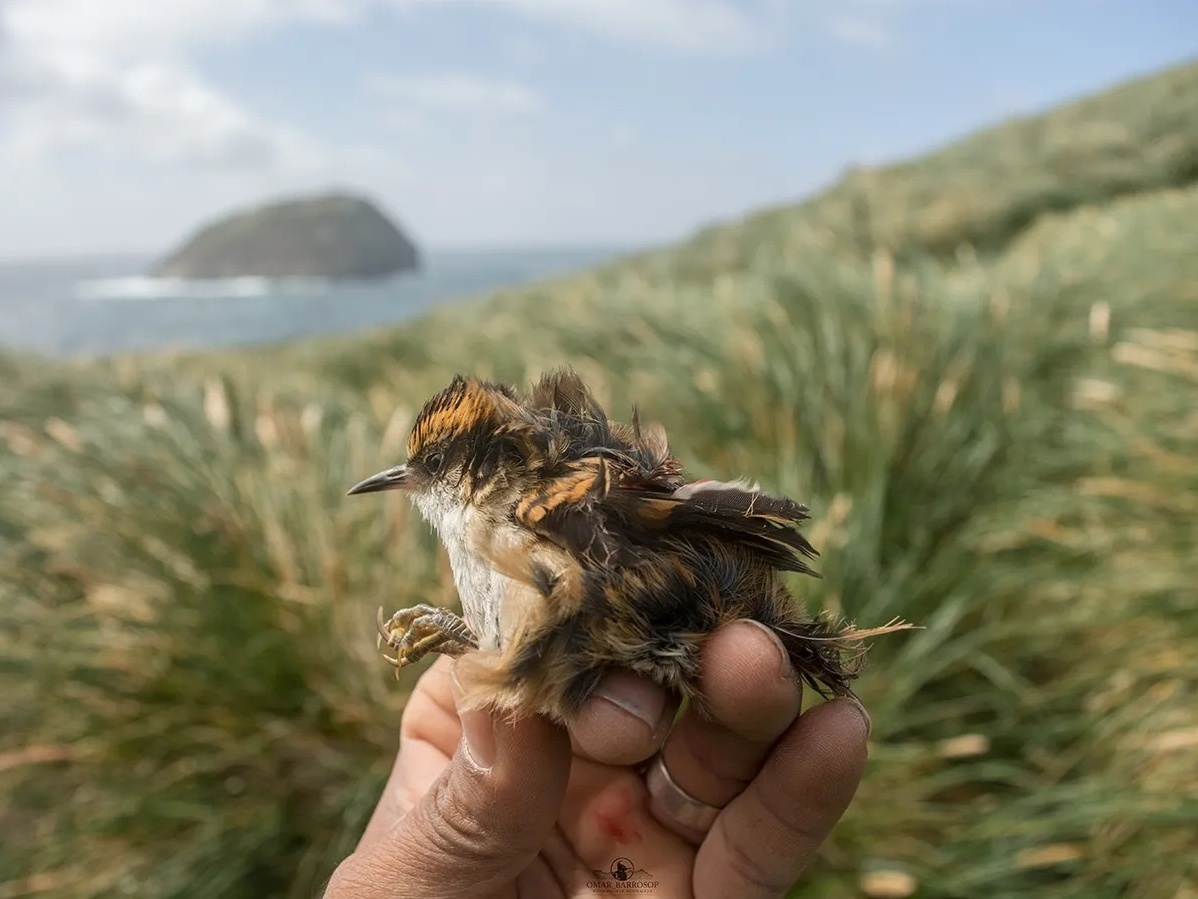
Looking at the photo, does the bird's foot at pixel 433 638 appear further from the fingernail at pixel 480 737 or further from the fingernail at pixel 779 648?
the fingernail at pixel 779 648

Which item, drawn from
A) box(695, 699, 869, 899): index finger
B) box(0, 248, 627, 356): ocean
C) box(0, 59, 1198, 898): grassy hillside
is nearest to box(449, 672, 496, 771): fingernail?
box(695, 699, 869, 899): index finger

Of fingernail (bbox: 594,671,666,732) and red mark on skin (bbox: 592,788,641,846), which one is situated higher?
fingernail (bbox: 594,671,666,732)

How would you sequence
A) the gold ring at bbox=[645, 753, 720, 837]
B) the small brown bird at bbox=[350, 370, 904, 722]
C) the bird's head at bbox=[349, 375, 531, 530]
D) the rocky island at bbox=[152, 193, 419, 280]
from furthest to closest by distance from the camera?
the rocky island at bbox=[152, 193, 419, 280]
the gold ring at bbox=[645, 753, 720, 837]
the bird's head at bbox=[349, 375, 531, 530]
the small brown bird at bbox=[350, 370, 904, 722]

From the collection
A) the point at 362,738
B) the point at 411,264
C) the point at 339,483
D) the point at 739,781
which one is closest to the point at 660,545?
the point at 739,781

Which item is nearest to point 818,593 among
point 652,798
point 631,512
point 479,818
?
point 652,798

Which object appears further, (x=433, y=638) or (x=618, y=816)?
(x=618, y=816)

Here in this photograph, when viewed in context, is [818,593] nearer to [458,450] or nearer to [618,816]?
[618,816]

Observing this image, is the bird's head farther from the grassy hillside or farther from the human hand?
the grassy hillside

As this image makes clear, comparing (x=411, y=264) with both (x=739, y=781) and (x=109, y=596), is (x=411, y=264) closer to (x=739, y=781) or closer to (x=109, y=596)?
(x=109, y=596)
